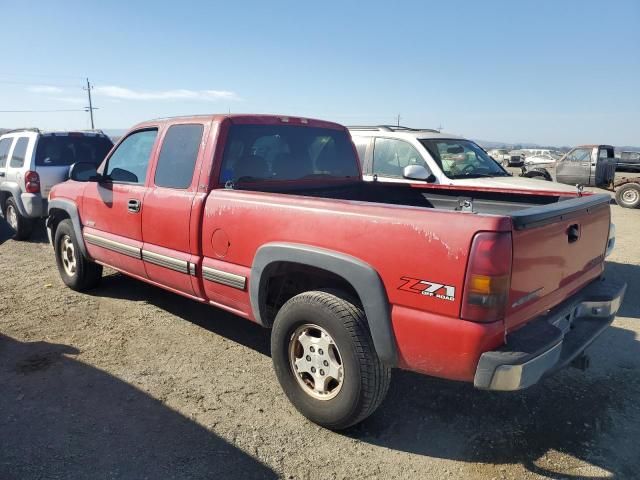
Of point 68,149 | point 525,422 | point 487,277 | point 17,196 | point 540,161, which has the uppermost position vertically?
point 68,149

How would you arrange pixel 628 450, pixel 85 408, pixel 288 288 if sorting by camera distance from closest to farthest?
pixel 628 450, pixel 85 408, pixel 288 288

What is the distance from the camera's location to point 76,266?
539 centimetres

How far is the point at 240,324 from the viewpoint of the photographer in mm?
4738

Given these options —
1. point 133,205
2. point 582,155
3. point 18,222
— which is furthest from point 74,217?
point 582,155

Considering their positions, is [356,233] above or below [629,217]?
above

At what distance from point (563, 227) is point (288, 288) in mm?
1839

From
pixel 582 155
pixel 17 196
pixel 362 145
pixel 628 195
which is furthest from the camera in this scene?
pixel 582 155

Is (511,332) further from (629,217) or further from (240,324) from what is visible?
(629,217)

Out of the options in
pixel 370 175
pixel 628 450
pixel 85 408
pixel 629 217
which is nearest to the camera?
pixel 628 450

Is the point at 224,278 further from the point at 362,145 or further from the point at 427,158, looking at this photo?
the point at 362,145

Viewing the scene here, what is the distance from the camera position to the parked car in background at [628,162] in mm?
16250

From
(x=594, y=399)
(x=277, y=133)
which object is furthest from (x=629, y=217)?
(x=277, y=133)

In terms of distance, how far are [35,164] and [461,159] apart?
21.6 feet

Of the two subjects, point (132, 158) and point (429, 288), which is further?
point (132, 158)
